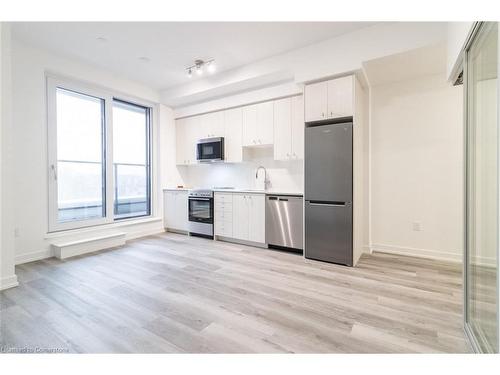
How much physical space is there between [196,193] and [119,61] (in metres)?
2.54

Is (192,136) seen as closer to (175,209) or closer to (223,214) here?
(175,209)

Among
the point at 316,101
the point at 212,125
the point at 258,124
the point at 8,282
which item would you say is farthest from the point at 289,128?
the point at 8,282

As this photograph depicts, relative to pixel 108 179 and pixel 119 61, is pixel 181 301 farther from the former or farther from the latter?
pixel 119 61

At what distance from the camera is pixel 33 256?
3430 millimetres

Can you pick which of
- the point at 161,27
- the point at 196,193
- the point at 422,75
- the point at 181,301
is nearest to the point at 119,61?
the point at 161,27

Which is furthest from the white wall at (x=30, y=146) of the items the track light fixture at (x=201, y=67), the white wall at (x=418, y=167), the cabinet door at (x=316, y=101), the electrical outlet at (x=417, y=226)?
the electrical outlet at (x=417, y=226)

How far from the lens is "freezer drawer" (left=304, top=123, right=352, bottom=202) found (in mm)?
3145

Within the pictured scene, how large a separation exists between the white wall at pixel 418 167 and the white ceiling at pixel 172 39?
134 cm

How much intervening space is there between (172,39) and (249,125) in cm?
178

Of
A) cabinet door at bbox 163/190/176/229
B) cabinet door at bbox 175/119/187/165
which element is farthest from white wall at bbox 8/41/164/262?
cabinet door at bbox 175/119/187/165

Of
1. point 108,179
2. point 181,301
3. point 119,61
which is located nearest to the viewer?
point 181,301

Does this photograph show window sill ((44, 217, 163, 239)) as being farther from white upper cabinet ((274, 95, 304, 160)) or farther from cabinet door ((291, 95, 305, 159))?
cabinet door ((291, 95, 305, 159))

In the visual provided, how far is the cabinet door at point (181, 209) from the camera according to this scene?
498 centimetres

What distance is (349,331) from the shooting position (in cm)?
180
